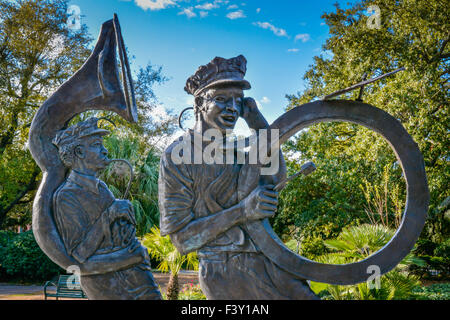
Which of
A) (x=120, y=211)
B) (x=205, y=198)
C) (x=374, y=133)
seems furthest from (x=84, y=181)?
(x=374, y=133)

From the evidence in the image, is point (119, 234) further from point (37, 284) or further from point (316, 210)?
point (37, 284)

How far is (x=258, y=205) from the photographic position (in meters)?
2.77

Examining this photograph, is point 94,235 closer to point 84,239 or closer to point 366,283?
point 84,239

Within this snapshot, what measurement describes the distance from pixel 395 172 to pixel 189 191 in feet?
22.3

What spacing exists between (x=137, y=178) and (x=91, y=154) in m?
10.1

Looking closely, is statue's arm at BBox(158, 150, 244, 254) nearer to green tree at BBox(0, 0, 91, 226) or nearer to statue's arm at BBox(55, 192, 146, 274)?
statue's arm at BBox(55, 192, 146, 274)

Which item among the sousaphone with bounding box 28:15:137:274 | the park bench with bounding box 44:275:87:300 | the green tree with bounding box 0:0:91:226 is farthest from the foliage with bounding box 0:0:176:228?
the sousaphone with bounding box 28:15:137:274

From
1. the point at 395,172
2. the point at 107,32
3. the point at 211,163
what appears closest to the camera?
the point at 211,163

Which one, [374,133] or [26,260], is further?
[26,260]

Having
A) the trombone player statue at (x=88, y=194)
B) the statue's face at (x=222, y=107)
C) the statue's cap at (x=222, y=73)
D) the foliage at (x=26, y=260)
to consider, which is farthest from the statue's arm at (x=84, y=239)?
the foliage at (x=26, y=260)

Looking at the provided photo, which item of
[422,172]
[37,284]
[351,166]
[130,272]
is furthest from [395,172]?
[37,284]

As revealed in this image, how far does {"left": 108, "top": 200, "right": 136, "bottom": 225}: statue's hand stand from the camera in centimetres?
296

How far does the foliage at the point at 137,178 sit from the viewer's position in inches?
471
